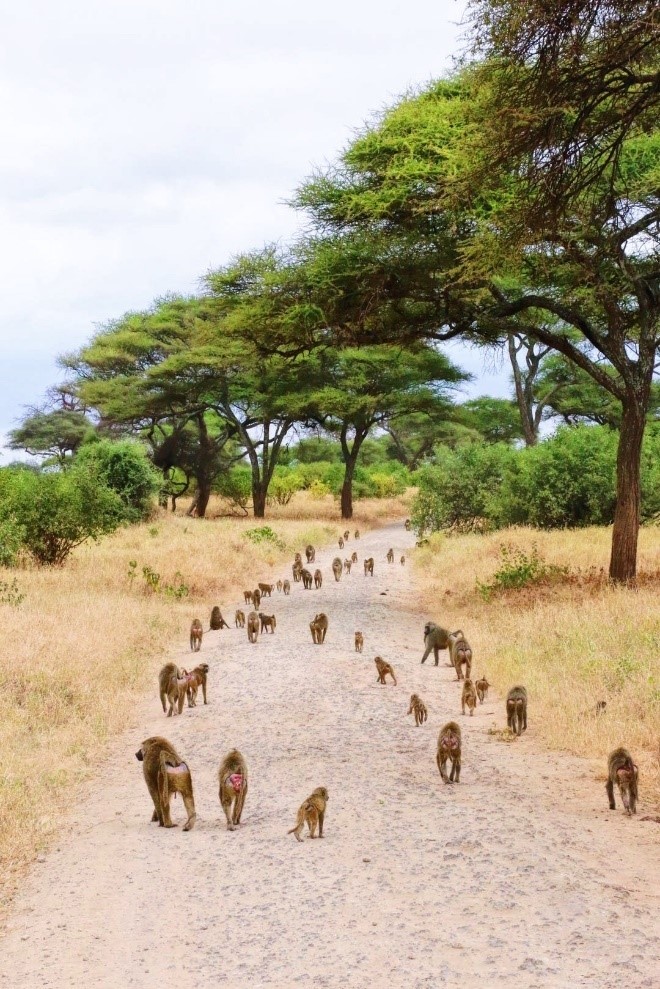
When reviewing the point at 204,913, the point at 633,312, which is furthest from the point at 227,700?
the point at 633,312

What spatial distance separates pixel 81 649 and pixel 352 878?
5944mm

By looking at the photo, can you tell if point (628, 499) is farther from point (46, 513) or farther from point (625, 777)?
point (46, 513)

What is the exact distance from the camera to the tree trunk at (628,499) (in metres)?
14.5

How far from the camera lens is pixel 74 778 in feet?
22.7

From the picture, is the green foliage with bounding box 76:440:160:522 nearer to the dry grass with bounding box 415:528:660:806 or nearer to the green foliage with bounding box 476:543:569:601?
the dry grass with bounding box 415:528:660:806

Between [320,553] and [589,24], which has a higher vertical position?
[589,24]

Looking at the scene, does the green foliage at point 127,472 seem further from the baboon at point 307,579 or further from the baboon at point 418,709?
the baboon at point 418,709

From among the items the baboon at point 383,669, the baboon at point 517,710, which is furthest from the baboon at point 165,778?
the baboon at point 383,669

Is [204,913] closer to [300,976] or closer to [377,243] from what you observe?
[300,976]

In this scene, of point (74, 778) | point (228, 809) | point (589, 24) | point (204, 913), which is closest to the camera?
point (204, 913)

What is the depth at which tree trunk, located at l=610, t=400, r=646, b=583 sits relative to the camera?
14469 millimetres

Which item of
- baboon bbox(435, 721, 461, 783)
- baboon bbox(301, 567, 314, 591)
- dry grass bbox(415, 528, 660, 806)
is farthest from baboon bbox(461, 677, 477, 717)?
baboon bbox(301, 567, 314, 591)

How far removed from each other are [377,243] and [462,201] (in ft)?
6.91

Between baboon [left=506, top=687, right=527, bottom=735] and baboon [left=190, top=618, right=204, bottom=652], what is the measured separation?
189 inches
